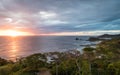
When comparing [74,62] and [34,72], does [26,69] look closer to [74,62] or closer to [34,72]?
[34,72]

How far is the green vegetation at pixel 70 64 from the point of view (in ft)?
55.9

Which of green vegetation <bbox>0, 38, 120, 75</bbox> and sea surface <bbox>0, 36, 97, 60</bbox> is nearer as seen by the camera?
green vegetation <bbox>0, 38, 120, 75</bbox>

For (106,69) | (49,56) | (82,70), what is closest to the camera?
(82,70)

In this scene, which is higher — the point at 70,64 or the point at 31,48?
the point at 70,64

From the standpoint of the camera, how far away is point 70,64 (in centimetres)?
1819

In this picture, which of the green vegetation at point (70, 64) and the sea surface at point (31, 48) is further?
the sea surface at point (31, 48)

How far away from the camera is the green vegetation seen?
1703 centimetres

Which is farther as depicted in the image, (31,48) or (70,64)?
(31,48)

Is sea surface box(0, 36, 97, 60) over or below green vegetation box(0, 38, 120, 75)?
below

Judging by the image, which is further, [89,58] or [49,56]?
[49,56]

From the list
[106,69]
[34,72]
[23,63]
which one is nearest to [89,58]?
[106,69]

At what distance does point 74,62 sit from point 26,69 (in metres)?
5.72

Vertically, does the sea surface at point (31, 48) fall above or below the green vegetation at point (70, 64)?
below

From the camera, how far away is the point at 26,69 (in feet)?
55.5
